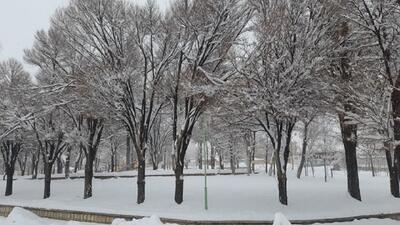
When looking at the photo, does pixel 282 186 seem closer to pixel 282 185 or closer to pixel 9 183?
pixel 282 185

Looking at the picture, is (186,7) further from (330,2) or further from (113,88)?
(330,2)

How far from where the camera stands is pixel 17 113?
2894 centimetres

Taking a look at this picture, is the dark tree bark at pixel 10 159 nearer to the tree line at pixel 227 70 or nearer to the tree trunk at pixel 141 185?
the tree line at pixel 227 70

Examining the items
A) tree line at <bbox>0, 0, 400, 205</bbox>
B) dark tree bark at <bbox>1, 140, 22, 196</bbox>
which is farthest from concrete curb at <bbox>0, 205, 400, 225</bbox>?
dark tree bark at <bbox>1, 140, 22, 196</bbox>

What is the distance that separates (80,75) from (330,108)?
12.7m

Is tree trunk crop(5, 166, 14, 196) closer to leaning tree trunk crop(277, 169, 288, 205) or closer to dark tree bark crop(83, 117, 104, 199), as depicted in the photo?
dark tree bark crop(83, 117, 104, 199)

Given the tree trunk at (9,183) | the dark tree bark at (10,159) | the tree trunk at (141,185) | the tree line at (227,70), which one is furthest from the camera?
the dark tree bark at (10,159)

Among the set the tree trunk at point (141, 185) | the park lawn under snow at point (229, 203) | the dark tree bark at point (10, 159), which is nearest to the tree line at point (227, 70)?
the tree trunk at point (141, 185)

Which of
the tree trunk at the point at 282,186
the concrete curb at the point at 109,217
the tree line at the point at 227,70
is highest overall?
the tree line at the point at 227,70

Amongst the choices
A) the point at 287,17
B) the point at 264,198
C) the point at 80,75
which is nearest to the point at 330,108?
the point at 287,17

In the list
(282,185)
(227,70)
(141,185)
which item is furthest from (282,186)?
(141,185)

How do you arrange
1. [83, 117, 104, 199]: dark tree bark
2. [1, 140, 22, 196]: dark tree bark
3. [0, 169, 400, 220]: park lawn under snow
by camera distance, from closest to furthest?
[0, 169, 400, 220]: park lawn under snow → [83, 117, 104, 199]: dark tree bark → [1, 140, 22, 196]: dark tree bark

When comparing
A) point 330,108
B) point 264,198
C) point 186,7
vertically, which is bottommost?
point 264,198

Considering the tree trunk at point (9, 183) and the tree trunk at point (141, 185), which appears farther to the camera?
the tree trunk at point (9, 183)
